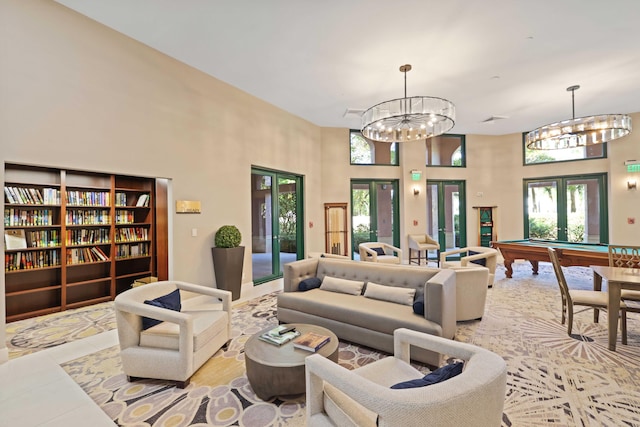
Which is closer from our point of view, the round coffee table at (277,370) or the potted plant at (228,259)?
the round coffee table at (277,370)

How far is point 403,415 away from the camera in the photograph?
1132mm

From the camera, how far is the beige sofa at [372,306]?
2.87 meters

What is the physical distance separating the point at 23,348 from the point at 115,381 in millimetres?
1556

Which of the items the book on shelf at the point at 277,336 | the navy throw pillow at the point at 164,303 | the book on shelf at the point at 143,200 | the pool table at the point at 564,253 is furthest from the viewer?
the book on shelf at the point at 143,200

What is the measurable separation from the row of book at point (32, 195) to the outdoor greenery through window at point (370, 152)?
21.2ft

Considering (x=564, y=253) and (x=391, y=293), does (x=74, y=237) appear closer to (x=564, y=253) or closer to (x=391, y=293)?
(x=391, y=293)

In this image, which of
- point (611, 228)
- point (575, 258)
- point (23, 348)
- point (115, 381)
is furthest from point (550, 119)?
point (23, 348)

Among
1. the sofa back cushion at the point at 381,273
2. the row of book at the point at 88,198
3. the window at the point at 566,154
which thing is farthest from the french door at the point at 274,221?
the window at the point at 566,154

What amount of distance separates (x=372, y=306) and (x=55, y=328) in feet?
13.5

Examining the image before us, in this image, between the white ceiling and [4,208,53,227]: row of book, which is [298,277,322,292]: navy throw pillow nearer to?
the white ceiling

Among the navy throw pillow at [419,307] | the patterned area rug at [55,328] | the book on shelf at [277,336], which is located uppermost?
the navy throw pillow at [419,307]

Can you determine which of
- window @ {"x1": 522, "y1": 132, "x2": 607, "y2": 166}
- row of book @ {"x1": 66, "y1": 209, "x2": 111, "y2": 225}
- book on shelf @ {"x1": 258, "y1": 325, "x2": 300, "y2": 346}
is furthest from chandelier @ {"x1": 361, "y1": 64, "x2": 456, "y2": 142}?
window @ {"x1": 522, "y1": 132, "x2": 607, "y2": 166}

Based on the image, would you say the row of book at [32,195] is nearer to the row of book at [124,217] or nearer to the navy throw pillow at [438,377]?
the row of book at [124,217]

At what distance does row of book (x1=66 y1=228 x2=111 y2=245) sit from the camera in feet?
14.8
